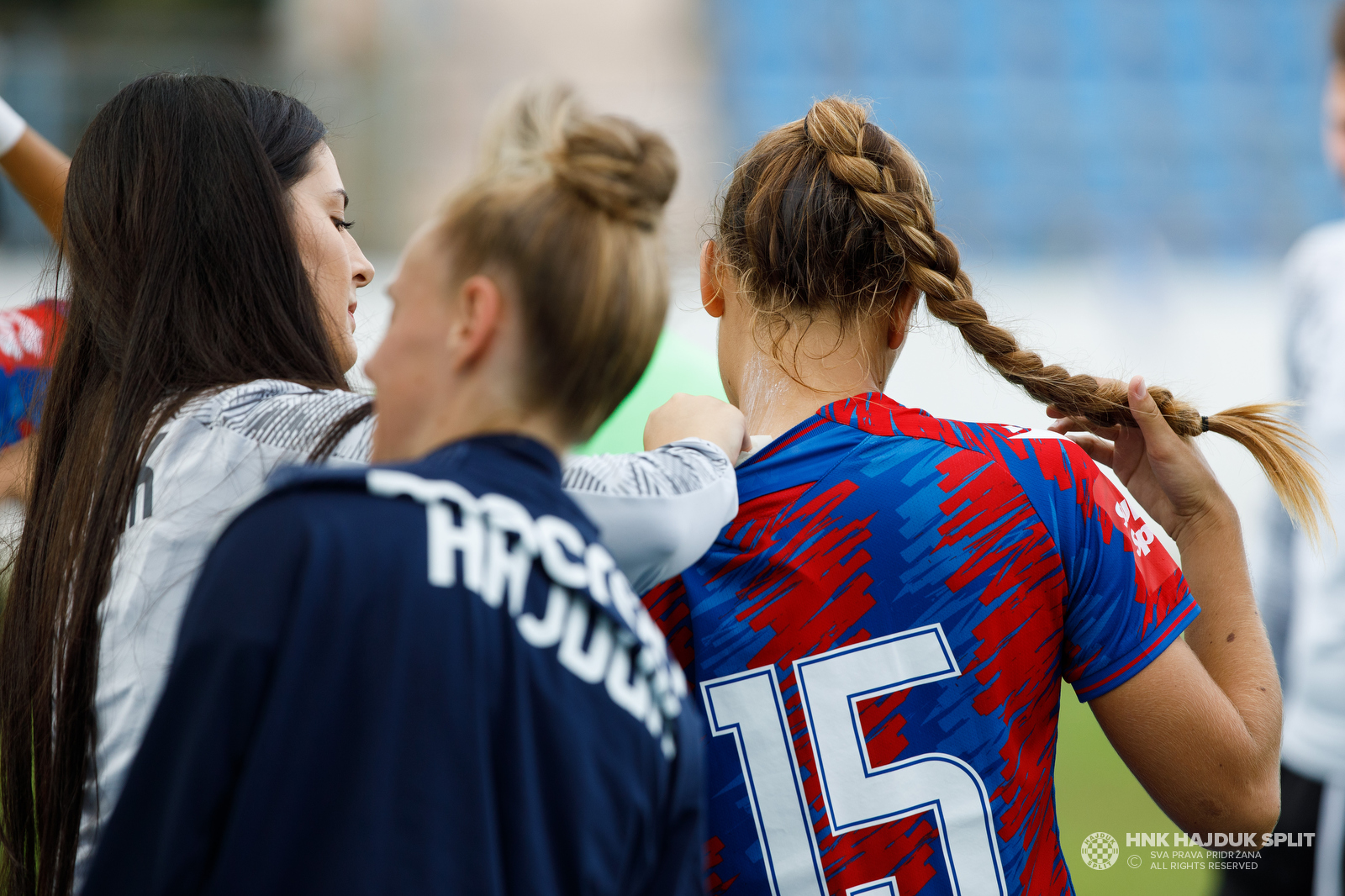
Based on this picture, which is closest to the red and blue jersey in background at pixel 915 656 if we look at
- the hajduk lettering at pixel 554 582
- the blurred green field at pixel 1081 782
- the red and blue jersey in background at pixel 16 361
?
the hajduk lettering at pixel 554 582

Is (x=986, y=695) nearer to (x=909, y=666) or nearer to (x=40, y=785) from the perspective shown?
(x=909, y=666)

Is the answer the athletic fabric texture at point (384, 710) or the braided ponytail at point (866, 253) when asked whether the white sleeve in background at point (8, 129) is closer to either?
the braided ponytail at point (866, 253)

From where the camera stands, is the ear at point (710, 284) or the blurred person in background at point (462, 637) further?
the ear at point (710, 284)

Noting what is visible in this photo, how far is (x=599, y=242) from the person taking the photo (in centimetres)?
91

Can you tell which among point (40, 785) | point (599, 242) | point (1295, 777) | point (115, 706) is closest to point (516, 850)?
point (599, 242)

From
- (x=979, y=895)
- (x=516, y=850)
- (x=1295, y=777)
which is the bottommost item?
(x=1295, y=777)

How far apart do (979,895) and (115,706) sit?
0.93 metres

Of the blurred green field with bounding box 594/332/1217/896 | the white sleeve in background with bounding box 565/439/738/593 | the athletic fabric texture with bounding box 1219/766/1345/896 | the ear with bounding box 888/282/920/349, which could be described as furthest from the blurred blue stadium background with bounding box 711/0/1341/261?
the white sleeve in background with bounding box 565/439/738/593

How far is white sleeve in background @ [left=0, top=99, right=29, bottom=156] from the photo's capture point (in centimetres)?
224

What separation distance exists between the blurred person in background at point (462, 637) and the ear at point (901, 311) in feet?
1.87

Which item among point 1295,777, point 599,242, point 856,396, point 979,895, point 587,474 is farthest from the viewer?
point 1295,777

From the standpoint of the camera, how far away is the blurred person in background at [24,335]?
5.67 feet

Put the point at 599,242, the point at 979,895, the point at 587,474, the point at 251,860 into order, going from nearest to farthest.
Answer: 1. the point at 251,860
2. the point at 599,242
3. the point at 587,474
4. the point at 979,895

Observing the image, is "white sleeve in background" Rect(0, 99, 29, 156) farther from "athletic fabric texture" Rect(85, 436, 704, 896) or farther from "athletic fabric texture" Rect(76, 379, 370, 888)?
"athletic fabric texture" Rect(85, 436, 704, 896)
